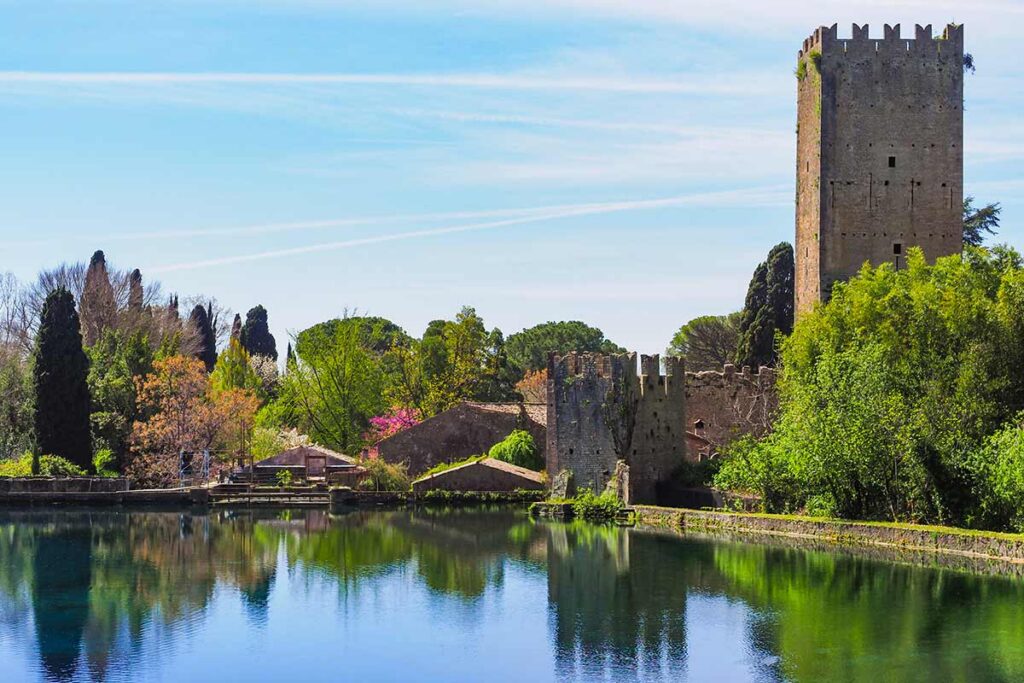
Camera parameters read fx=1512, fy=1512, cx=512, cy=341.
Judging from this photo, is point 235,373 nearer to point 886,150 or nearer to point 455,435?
point 455,435

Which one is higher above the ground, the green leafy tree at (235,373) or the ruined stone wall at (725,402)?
the green leafy tree at (235,373)

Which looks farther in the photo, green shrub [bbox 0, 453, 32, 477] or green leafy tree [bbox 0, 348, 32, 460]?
green leafy tree [bbox 0, 348, 32, 460]

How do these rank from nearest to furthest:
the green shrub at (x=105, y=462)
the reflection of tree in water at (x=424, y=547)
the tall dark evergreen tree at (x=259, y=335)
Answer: the reflection of tree in water at (x=424, y=547) → the green shrub at (x=105, y=462) → the tall dark evergreen tree at (x=259, y=335)

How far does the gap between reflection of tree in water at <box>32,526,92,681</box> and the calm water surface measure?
0.23ft

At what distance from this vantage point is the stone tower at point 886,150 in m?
48.6

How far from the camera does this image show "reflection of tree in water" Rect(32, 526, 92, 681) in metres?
24.3

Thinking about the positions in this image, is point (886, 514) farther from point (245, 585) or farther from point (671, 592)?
point (245, 585)

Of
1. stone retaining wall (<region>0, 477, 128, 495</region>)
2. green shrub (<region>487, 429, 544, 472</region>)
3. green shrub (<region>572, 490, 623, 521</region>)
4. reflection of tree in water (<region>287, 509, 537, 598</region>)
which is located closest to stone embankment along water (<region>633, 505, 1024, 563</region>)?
green shrub (<region>572, 490, 623, 521</region>)

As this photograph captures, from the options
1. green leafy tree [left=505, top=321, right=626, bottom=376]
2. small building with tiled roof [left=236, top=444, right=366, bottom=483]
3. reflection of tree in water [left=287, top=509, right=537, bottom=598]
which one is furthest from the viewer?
green leafy tree [left=505, top=321, right=626, bottom=376]

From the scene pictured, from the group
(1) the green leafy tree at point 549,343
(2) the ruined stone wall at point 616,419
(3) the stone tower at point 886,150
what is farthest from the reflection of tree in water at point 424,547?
(1) the green leafy tree at point 549,343

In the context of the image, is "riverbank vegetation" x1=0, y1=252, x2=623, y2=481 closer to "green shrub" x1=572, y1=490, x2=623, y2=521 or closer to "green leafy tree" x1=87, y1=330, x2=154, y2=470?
"green leafy tree" x1=87, y1=330, x2=154, y2=470

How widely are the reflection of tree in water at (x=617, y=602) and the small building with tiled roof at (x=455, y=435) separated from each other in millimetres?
15212

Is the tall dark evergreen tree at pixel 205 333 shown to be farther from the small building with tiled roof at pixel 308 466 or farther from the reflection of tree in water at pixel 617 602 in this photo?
the reflection of tree in water at pixel 617 602

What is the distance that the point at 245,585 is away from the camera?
1286 inches
